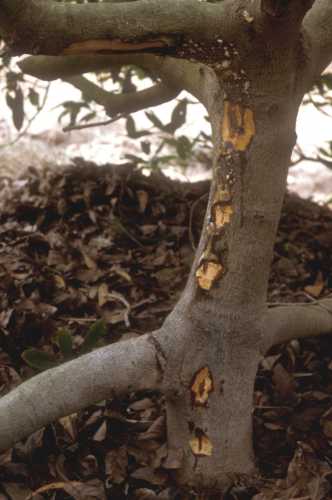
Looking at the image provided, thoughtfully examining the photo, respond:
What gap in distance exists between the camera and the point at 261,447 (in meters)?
1.47

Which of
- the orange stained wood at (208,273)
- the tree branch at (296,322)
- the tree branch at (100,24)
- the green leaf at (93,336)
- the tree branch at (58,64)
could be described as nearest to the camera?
the tree branch at (100,24)

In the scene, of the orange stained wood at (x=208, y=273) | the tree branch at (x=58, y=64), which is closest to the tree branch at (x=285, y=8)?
the orange stained wood at (x=208, y=273)

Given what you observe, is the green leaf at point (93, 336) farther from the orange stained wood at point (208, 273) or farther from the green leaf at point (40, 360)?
the orange stained wood at point (208, 273)

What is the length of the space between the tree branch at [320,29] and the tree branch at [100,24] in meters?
0.23

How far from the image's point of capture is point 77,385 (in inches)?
49.9

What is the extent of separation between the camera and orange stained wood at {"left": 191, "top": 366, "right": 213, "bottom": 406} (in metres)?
1.30

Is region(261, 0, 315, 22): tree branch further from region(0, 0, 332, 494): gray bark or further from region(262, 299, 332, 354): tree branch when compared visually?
region(262, 299, 332, 354): tree branch

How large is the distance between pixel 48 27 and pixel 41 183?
1.58m

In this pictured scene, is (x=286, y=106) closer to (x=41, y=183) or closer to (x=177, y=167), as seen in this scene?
(x=41, y=183)

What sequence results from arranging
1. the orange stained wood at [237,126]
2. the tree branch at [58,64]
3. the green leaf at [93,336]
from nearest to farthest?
the orange stained wood at [237,126], the green leaf at [93,336], the tree branch at [58,64]

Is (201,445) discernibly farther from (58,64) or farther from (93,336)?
(58,64)

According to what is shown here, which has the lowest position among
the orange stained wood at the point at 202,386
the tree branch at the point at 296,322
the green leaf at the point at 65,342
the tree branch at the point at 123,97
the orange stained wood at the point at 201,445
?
the orange stained wood at the point at 201,445

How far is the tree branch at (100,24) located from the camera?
0.87 meters

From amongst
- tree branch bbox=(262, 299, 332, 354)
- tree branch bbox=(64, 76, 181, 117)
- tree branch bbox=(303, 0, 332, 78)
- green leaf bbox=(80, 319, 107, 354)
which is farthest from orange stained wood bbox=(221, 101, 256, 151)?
tree branch bbox=(64, 76, 181, 117)
